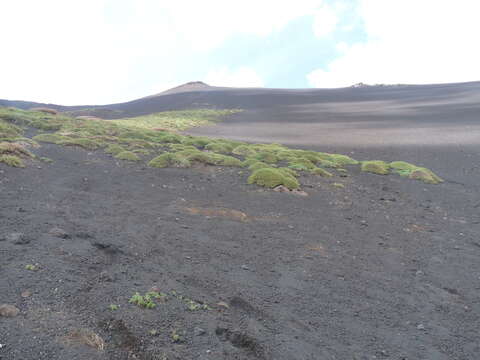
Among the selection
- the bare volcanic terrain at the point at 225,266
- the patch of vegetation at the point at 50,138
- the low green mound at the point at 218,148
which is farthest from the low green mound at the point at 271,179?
the patch of vegetation at the point at 50,138

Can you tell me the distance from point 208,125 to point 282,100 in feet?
139

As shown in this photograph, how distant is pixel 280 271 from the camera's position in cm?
859

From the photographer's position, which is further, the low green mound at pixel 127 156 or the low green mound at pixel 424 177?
the low green mound at pixel 424 177

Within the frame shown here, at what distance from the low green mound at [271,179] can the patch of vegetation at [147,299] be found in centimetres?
1122

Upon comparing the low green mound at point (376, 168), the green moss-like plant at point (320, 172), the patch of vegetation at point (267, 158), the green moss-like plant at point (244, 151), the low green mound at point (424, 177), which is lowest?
the low green mound at point (424, 177)

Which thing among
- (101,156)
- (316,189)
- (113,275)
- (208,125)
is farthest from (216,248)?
(208,125)

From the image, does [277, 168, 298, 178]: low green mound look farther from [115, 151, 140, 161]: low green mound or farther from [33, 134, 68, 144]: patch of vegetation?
[33, 134, 68, 144]: patch of vegetation

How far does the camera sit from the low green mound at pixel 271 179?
1698cm

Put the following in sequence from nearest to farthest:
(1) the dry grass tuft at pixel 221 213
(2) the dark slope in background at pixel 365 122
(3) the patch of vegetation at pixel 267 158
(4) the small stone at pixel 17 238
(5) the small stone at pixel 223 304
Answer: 1. (5) the small stone at pixel 223 304
2. (4) the small stone at pixel 17 238
3. (1) the dry grass tuft at pixel 221 213
4. (3) the patch of vegetation at pixel 267 158
5. (2) the dark slope in background at pixel 365 122

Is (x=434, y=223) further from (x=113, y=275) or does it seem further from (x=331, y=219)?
(x=113, y=275)

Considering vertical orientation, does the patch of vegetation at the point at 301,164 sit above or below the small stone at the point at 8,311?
below

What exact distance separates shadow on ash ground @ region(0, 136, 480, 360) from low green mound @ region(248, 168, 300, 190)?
1.64 meters

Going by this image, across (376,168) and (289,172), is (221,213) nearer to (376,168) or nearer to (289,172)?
(289,172)

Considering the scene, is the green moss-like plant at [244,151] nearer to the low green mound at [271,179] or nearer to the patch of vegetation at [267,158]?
the patch of vegetation at [267,158]
